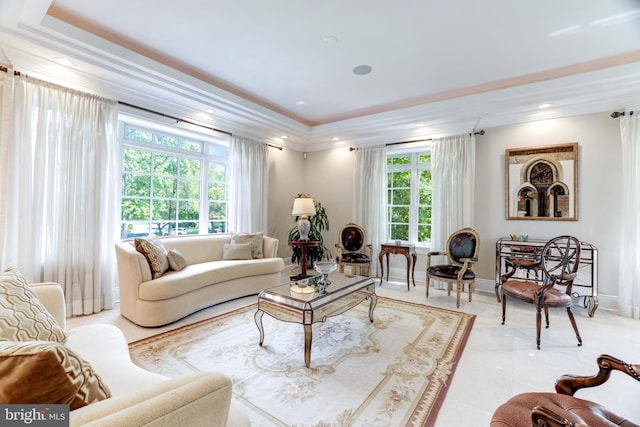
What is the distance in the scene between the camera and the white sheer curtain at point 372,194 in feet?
17.3

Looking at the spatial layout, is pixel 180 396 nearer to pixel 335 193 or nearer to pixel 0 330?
pixel 0 330

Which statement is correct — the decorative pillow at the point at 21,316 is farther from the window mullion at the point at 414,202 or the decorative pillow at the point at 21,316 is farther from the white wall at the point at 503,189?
the window mullion at the point at 414,202

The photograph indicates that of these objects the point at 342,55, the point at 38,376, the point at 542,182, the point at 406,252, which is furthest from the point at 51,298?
the point at 542,182

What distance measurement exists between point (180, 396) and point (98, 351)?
1.09 meters

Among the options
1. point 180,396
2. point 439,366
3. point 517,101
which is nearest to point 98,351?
point 180,396

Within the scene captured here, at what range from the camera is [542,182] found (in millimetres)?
4023

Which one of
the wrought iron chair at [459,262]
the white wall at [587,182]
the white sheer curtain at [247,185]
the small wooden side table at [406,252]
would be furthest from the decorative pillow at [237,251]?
the white wall at [587,182]

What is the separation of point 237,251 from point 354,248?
2.06 metres

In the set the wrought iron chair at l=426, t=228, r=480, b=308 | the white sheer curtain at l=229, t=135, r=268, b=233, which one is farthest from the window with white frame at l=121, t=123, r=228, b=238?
the wrought iron chair at l=426, t=228, r=480, b=308

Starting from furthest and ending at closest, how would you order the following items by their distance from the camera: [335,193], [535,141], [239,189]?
[335,193]
[239,189]
[535,141]

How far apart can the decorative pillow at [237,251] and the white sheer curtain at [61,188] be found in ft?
4.49

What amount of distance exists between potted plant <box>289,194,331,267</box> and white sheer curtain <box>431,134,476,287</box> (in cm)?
210

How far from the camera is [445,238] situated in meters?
4.60

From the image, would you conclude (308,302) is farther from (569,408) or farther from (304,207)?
(304,207)
